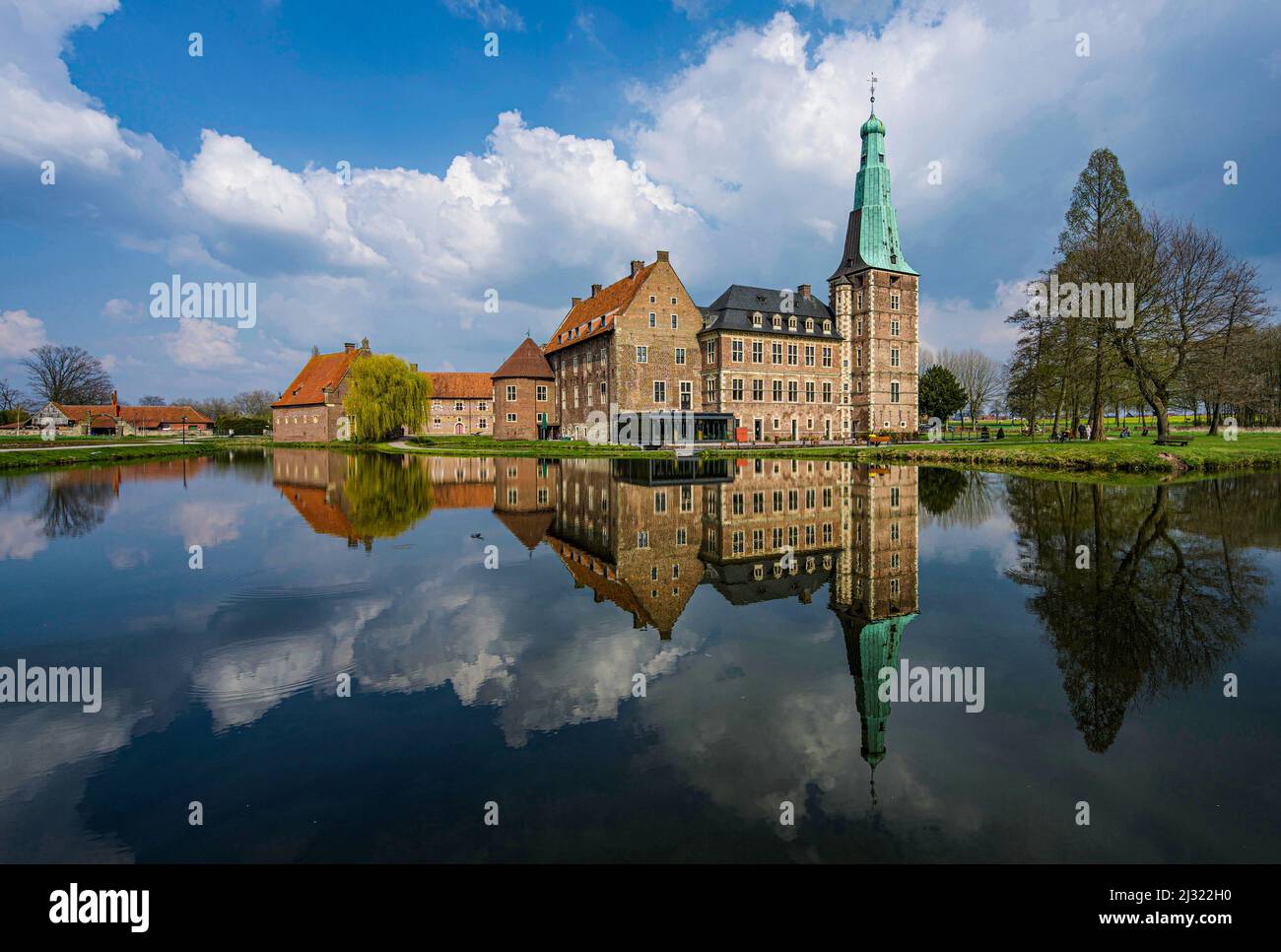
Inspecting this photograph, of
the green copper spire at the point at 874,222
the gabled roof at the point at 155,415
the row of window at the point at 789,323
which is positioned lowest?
the gabled roof at the point at 155,415

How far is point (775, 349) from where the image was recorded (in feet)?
175

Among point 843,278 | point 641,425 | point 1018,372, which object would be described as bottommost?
point 641,425

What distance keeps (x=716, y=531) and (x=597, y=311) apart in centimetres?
4901

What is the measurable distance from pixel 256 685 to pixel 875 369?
5515cm

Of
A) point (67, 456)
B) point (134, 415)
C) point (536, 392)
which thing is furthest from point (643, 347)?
point (134, 415)

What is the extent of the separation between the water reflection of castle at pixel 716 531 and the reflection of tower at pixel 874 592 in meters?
0.02

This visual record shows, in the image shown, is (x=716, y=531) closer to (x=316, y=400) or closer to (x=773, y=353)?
(x=773, y=353)

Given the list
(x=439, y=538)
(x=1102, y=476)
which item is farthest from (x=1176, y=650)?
(x=1102, y=476)

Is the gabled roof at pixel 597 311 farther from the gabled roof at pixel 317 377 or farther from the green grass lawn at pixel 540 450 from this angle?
the gabled roof at pixel 317 377

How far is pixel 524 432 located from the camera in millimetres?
63312

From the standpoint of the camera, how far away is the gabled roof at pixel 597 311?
5147cm

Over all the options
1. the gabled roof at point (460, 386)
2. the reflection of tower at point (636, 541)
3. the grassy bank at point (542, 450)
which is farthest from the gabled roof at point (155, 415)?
the reflection of tower at point (636, 541)
